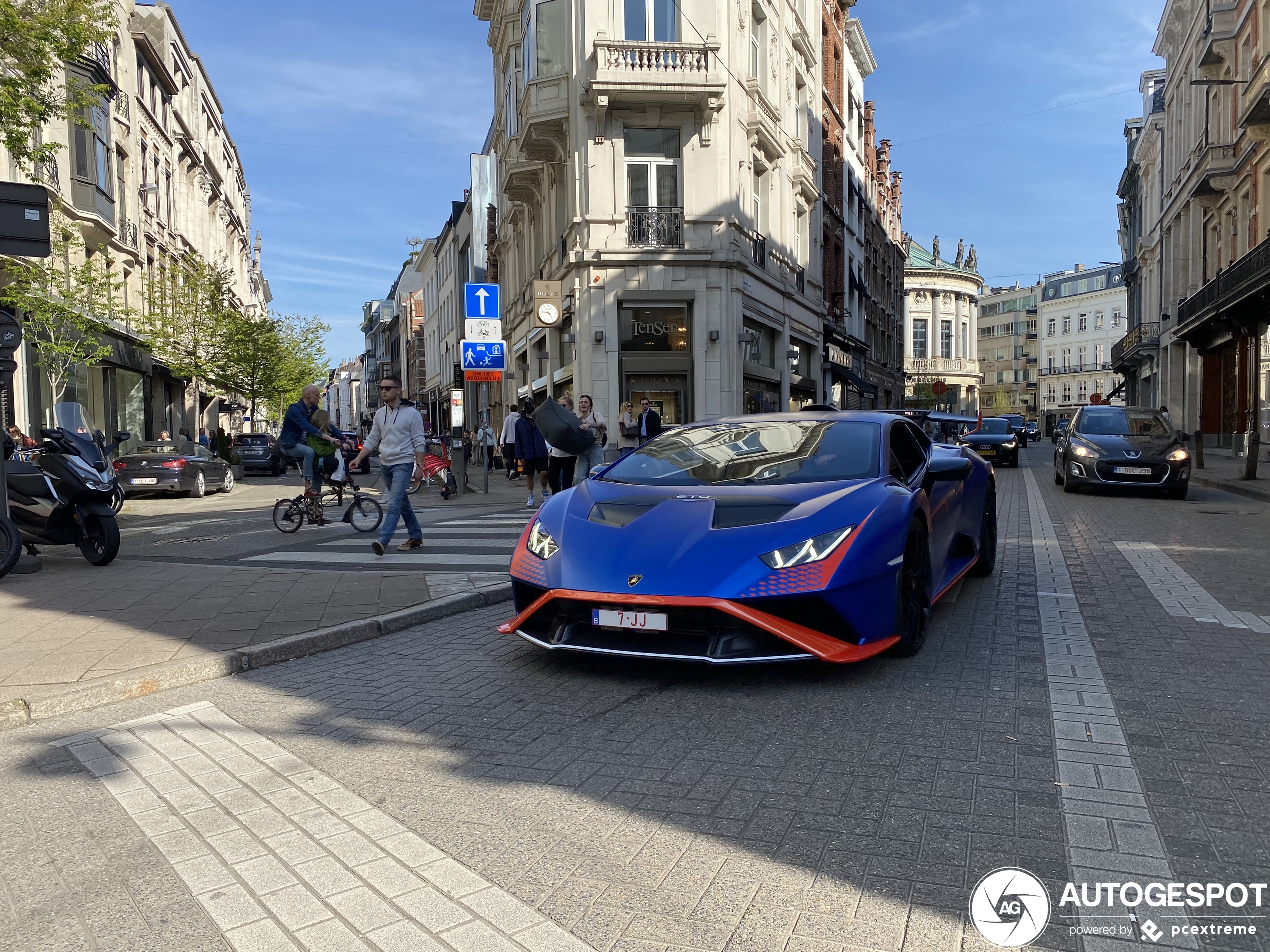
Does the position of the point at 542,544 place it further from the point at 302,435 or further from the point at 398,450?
the point at 302,435

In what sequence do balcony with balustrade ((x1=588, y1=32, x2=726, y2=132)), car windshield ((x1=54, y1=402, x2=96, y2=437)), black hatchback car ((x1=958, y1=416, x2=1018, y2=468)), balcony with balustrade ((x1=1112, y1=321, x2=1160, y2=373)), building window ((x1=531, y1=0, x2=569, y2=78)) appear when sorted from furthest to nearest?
balcony with balustrade ((x1=1112, y1=321, x2=1160, y2=373))
black hatchback car ((x1=958, y1=416, x2=1018, y2=468))
building window ((x1=531, y1=0, x2=569, y2=78))
balcony with balustrade ((x1=588, y1=32, x2=726, y2=132))
car windshield ((x1=54, y1=402, x2=96, y2=437))

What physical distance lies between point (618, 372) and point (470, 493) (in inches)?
195

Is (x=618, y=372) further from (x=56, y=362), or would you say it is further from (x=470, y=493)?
(x=56, y=362)

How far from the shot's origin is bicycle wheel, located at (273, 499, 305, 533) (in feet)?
37.8

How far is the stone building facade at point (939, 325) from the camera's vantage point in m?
78.3

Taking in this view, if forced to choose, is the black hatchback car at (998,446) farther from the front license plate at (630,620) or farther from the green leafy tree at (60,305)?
the front license plate at (630,620)

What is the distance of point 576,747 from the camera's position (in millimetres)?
3600

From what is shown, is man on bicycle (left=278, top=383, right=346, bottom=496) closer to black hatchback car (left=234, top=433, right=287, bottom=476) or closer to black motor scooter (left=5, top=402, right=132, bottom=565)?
black motor scooter (left=5, top=402, right=132, bottom=565)

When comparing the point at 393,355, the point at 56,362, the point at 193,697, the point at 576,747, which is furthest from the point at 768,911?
the point at 393,355

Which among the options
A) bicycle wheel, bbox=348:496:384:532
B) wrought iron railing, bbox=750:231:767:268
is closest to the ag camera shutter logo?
bicycle wheel, bbox=348:496:384:532

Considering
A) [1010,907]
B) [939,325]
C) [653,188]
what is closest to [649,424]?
[653,188]

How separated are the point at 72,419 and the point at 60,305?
11302mm

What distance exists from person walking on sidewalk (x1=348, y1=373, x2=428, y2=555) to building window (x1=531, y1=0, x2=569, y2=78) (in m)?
15.4

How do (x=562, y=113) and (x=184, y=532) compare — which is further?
(x=562, y=113)
